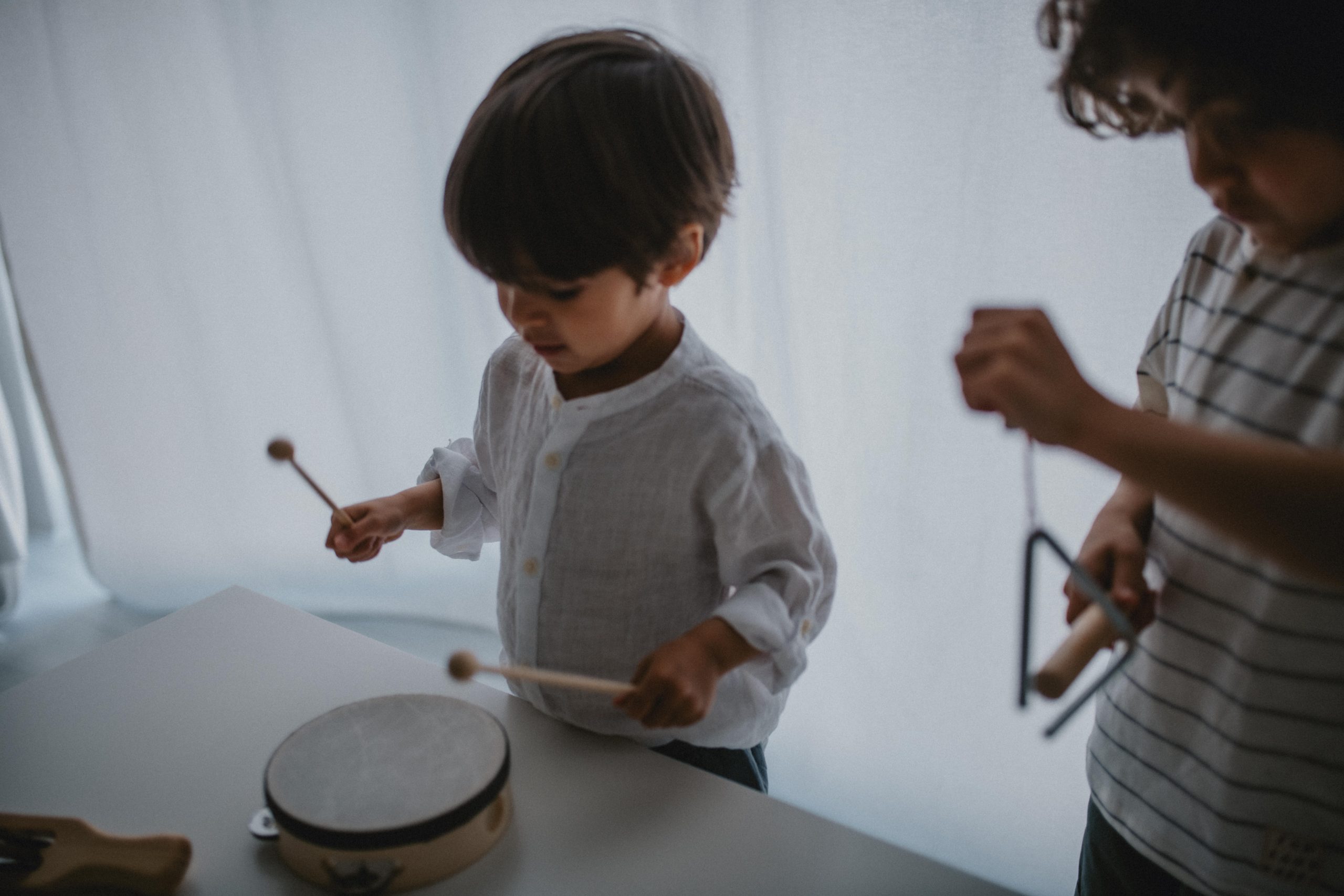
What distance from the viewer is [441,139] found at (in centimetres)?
141

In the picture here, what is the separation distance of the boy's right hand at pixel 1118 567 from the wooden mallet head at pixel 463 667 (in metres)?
0.36

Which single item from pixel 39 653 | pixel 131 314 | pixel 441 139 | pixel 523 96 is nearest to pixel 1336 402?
pixel 523 96

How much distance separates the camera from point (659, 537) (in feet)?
2.09

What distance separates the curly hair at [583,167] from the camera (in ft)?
1.78

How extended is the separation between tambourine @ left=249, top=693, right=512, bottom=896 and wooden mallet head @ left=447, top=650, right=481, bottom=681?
0.09 metres

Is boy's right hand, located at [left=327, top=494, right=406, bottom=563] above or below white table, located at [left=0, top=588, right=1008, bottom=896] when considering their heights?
above

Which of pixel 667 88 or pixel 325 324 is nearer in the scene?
pixel 667 88

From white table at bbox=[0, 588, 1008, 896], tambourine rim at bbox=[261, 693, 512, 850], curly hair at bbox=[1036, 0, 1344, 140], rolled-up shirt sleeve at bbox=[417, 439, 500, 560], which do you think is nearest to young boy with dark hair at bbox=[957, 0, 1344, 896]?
curly hair at bbox=[1036, 0, 1344, 140]

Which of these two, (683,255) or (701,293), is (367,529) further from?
(701,293)

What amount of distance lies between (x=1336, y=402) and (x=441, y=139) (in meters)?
1.27

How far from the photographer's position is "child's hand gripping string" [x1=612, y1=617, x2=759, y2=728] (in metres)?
0.53

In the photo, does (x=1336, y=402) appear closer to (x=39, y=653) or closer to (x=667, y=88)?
(x=667, y=88)

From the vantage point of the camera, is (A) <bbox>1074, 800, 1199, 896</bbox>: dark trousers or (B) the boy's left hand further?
(A) <bbox>1074, 800, 1199, 896</bbox>: dark trousers

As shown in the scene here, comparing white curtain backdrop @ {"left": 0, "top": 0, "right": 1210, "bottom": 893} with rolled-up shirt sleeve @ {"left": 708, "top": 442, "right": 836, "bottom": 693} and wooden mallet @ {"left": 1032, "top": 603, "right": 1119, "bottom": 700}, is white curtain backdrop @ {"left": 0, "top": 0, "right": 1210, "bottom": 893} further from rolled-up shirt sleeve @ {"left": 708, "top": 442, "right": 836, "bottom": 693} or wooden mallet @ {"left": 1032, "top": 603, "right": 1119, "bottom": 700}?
wooden mallet @ {"left": 1032, "top": 603, "right": 1119, "bottom": 700}
